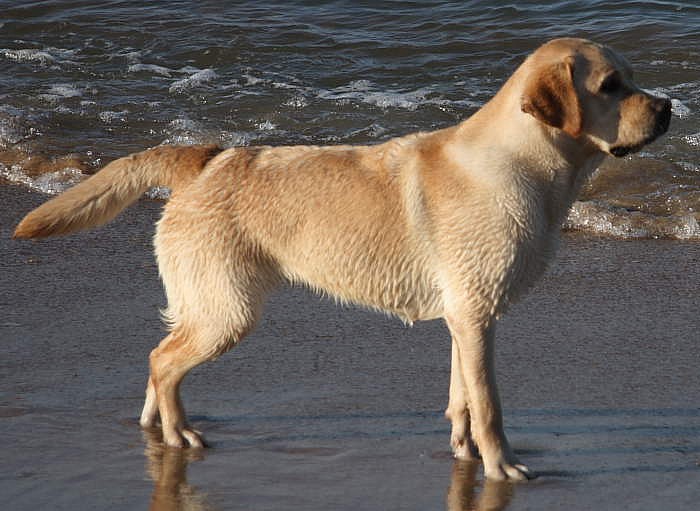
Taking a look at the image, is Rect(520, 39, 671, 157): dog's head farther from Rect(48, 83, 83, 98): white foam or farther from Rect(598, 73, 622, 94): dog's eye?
Rect(48, 83, 83, 98): white foam

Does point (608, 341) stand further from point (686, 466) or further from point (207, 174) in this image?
point (207, 174)

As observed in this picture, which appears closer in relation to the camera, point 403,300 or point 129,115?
point 403,300

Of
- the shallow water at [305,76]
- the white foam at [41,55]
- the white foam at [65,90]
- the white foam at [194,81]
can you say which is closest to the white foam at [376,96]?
the shallow water at [305,76]

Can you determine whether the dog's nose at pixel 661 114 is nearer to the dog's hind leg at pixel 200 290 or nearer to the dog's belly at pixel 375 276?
the dog's belly at pixel 375 276

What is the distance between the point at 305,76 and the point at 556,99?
23.7 ft

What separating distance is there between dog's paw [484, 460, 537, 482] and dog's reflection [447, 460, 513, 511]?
24 millimetres

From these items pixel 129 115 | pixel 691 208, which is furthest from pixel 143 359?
pixel 129 115

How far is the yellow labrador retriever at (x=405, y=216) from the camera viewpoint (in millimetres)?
4180

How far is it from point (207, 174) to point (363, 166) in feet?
2.01

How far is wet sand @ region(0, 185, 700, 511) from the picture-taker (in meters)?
4.06

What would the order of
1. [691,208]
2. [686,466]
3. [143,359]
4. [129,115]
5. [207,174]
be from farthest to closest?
[129,115], [691,208], [143,359], [207,174], [686,466]

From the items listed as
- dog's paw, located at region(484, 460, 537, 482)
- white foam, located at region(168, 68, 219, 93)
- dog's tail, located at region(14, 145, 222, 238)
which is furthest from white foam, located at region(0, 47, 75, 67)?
dog's paw, located at region(484, 460, 537, 482)

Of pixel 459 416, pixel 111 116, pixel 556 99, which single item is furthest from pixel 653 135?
pixel 111 116

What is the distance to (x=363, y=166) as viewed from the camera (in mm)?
4473
